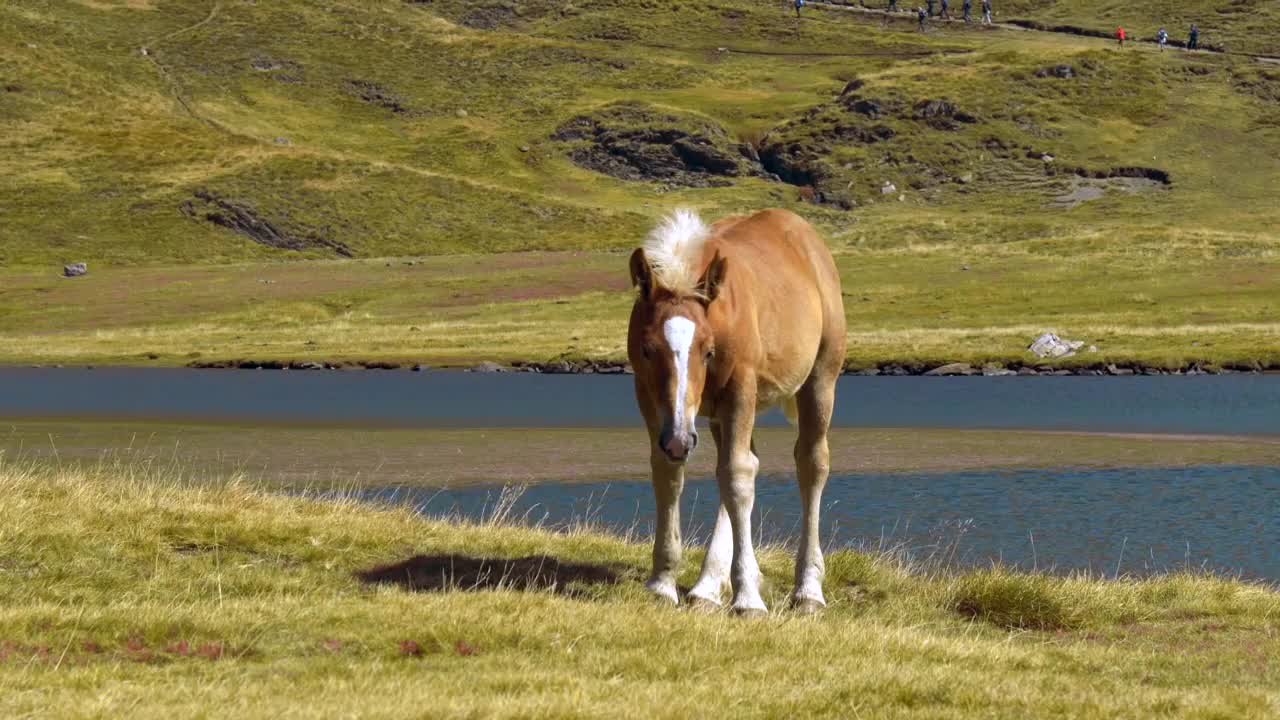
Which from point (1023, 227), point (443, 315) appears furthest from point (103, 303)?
point (1023, 227)

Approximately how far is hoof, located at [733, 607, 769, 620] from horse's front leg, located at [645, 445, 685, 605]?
571 mm

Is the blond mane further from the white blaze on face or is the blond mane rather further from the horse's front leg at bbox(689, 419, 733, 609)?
the horse's front leg at bbox(689, 419, 733, 609)

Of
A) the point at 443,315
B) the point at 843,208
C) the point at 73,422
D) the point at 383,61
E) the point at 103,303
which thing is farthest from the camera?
the point at 383,61

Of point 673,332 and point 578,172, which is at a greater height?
point 673,332

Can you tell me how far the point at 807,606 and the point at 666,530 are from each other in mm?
1482

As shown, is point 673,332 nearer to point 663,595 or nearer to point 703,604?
point 703,604

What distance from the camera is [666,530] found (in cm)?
1203

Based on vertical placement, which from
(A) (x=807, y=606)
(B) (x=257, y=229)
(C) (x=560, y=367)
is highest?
(A) (x=807, y=606)

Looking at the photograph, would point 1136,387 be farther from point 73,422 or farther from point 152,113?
point 152,113

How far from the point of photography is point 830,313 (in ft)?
44.8

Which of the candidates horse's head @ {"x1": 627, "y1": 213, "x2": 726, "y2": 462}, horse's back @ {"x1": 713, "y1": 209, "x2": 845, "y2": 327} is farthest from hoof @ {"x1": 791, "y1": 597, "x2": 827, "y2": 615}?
horse's back @ {"x1": 713, "y1": 209, "x2": 845, "y2": 327}

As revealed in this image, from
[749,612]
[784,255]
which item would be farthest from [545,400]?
[749,612]

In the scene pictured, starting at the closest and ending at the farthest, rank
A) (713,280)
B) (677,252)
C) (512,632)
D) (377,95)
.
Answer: (512,632) → (713,280) → (677,252) → (377,95)

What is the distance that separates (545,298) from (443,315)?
530cm
